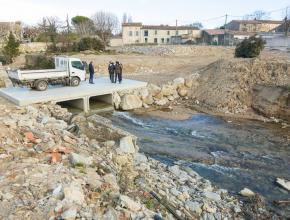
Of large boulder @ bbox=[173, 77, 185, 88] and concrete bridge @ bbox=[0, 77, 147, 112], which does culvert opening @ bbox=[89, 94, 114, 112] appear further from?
large boulder @ bbox=[173, 77, 185, 88]

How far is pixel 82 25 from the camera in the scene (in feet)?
201

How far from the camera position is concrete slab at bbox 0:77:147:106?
57.4 feet

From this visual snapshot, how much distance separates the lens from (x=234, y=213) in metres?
8.79

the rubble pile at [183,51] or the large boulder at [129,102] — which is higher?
the rubble pile at [183,51]

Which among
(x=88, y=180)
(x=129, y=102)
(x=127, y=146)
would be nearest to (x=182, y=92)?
(x=129, y=102)

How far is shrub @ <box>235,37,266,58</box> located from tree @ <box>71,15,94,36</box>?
38754 millimetres

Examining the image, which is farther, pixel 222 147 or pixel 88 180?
pixel 222 147

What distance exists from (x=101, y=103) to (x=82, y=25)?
4433cm

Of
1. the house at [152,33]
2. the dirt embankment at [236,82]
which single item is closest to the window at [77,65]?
the dirt embankment at [236,82]

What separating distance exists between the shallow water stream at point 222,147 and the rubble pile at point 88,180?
58.8 inches

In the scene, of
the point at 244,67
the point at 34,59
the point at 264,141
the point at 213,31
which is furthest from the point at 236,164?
the point at 213,31

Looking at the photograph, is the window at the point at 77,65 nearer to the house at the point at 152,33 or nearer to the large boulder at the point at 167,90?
the large boulder at the point at 167,90

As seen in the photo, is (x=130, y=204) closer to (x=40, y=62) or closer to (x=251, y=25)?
(x=40, y=62)

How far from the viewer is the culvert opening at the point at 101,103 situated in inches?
806
